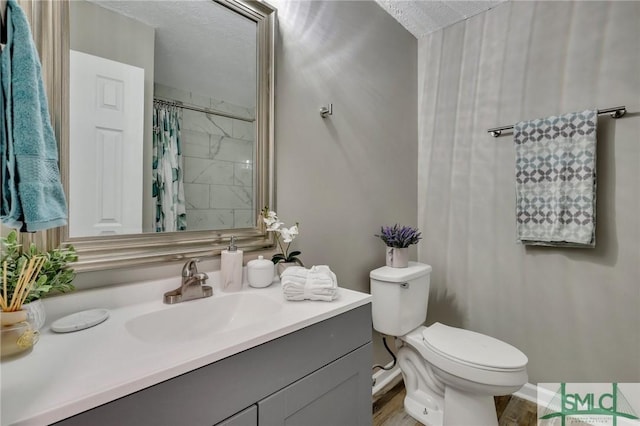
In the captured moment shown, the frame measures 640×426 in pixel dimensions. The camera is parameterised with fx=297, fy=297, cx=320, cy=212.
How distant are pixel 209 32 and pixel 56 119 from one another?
2.03 ft

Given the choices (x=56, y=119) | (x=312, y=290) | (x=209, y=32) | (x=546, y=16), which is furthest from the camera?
(x=546, y=16)

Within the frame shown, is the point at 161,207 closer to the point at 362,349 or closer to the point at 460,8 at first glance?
the point at 362,349

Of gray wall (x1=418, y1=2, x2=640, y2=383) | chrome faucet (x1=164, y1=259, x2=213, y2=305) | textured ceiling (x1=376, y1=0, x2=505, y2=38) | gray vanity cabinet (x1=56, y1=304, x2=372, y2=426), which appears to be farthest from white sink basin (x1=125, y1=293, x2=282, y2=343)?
textured ceiling (x1=376, y1=0, x2=505, y2=38)

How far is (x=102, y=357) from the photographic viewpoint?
596 millimetres

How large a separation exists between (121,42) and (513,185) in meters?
1.99

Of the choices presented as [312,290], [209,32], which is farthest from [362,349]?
[209,32]

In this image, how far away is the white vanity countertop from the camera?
0.46 metres

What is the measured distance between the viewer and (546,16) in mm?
1678

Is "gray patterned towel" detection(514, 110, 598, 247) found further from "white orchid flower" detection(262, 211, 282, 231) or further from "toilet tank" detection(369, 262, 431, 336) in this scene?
"white orchid flower" detection(262, 211, 282, 231)

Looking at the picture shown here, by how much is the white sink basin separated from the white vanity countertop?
0.10 feet

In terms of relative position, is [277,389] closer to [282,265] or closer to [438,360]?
[282,265]

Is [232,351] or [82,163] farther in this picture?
[82,163]

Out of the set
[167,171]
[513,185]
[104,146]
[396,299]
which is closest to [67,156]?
[104,146]

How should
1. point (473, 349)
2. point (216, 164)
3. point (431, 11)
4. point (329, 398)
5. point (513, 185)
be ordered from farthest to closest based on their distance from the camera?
point (431, 11), point (513, 185), point (473, 349), point (216, 164), point (329, 398)
